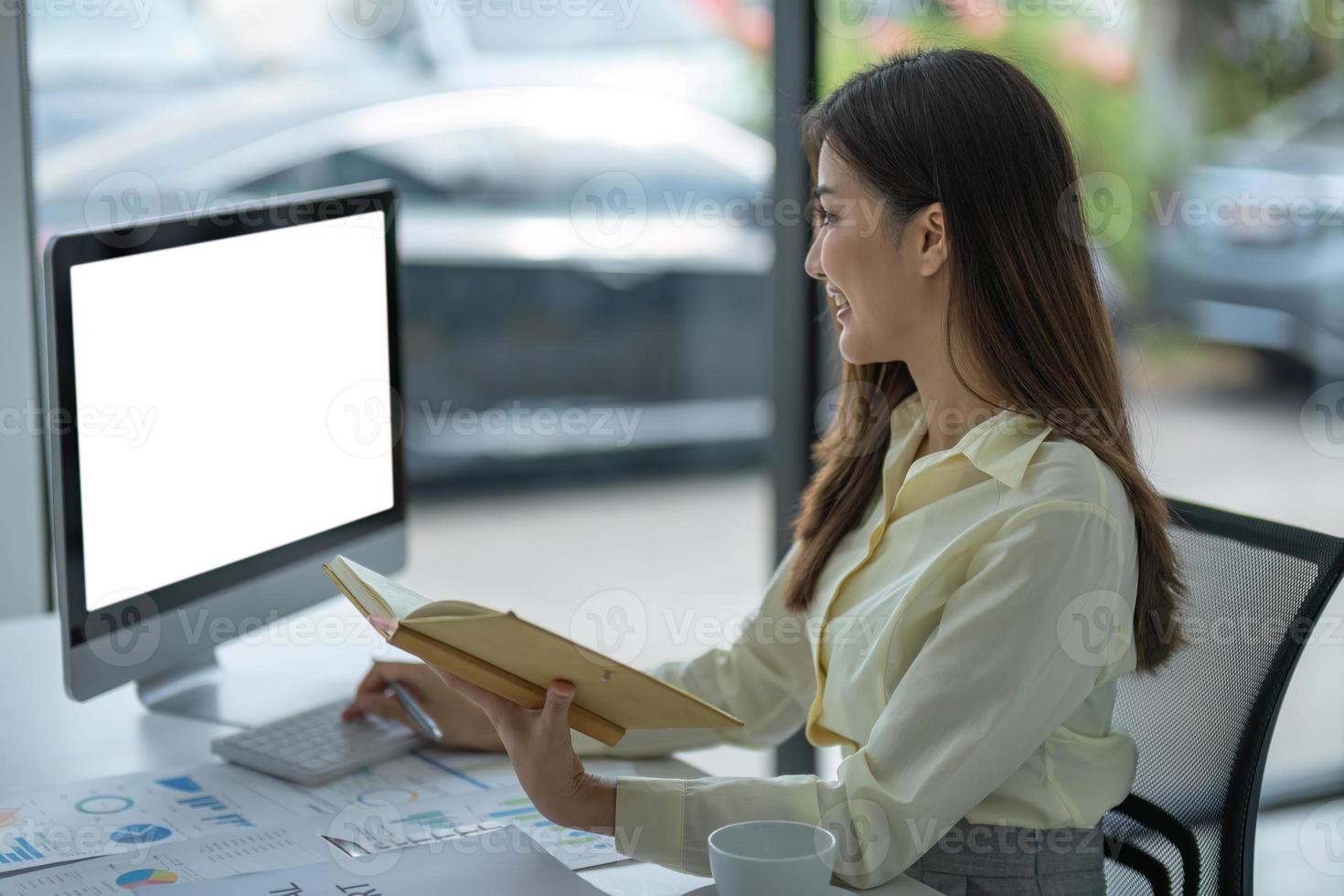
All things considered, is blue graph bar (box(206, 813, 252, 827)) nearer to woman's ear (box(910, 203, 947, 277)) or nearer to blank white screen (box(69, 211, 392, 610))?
blank white screen (box(69, 211, 392, 610))

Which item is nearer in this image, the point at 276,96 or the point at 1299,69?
the point at 1299,69

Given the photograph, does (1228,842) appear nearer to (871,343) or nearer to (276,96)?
(871,343)

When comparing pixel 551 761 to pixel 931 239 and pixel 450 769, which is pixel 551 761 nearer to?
pixel 450 769

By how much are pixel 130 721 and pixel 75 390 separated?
386mm

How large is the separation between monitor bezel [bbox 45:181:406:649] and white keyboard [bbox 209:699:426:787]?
0.15 metres

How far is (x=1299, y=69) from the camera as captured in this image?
235cm

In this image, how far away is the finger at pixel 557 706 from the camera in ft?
3.36

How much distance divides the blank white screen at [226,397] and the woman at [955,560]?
23cm

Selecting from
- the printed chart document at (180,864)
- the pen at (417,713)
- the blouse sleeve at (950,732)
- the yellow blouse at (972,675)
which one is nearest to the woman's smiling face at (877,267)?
the yellow blouse at (972,675)

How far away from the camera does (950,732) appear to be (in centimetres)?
104

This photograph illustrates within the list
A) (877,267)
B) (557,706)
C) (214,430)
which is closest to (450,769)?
(557,706)

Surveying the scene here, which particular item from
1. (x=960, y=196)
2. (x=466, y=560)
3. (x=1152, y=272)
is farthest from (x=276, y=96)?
(x=960, y=196)

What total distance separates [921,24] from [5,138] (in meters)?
1.51

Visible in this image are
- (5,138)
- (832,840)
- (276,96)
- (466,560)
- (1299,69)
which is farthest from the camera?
(466,560)
